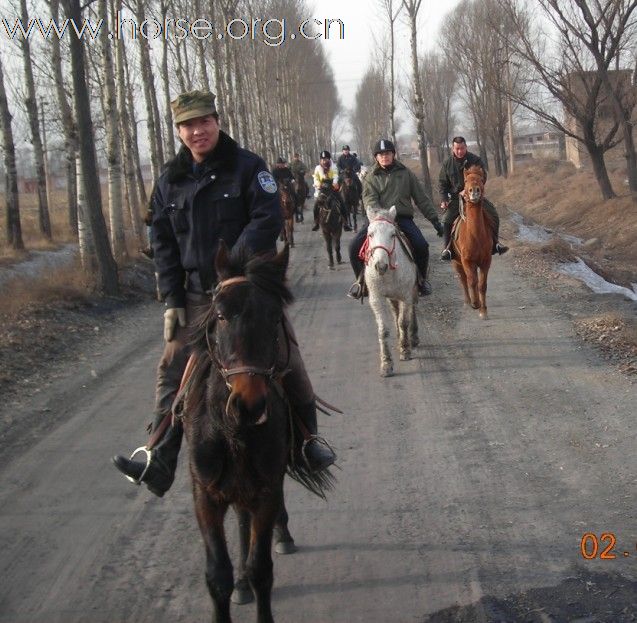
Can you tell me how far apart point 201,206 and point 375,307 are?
578 cm

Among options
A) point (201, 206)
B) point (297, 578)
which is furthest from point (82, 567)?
point (201, 206)

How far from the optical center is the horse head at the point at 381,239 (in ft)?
32.4

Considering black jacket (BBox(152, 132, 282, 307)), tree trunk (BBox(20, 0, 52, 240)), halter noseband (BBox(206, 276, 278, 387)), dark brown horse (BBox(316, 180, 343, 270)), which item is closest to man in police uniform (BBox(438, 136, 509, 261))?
dark brown horse (BBox(316, 180, 343, 270))

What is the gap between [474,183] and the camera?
12086 mm

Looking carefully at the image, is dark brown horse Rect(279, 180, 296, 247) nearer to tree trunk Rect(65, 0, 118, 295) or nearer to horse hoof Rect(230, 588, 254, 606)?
tree trunk Rect(65, 0, 118, 295)

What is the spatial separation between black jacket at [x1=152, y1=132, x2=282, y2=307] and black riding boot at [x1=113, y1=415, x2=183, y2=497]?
30.1 inches

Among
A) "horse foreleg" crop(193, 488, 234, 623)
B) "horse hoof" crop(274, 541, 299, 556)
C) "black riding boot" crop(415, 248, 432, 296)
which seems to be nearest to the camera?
"horse foreleg" crop(193, 488, 234, 623)

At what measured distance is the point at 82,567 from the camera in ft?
16.9

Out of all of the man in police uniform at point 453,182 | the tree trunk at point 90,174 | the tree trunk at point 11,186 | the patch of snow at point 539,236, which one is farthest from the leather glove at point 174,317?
the patch of snow at point 539,236

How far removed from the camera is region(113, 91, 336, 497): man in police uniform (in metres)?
4.64

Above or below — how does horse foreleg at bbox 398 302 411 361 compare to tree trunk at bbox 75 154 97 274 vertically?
below

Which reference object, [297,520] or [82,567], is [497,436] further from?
[82,567]

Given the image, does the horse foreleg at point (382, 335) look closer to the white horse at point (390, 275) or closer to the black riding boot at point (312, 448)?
the white horse at point (390, 275)

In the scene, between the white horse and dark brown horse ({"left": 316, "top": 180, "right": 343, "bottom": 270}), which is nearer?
the white horse
